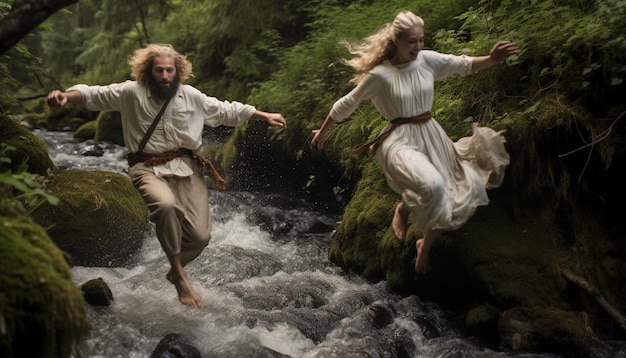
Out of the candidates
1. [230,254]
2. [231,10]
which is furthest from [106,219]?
[231,10]

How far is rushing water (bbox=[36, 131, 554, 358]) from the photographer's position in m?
5.46

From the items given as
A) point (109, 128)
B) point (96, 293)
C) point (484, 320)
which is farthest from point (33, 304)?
point (109, 128)

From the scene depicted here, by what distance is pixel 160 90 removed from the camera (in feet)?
18.0

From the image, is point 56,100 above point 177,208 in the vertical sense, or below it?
above

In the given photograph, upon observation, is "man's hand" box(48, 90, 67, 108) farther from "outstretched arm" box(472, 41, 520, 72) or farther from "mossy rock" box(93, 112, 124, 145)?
"mossy rock" box(93, 112, 124, 145)

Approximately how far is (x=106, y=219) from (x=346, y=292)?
3.05m

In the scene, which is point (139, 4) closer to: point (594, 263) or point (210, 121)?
point (210, 121)

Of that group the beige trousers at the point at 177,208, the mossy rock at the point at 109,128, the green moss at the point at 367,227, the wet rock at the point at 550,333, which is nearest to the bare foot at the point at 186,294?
the beige trousers at the point at 177,208

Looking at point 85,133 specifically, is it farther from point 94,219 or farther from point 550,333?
point 550,333

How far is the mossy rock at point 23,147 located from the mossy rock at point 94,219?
1.16 ft

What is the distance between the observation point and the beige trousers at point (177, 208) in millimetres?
5348

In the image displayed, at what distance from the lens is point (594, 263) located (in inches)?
235

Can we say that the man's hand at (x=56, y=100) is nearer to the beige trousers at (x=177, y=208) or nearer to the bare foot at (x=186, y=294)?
the beige trousers at (x=177, y=208)

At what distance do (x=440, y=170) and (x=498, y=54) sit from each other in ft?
3.73
